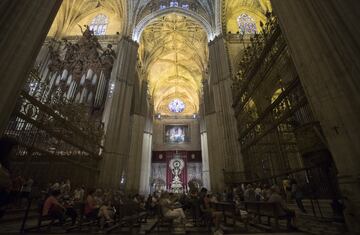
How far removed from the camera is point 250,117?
9.23 metres

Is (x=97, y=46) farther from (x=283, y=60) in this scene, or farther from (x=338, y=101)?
(x=338, y=101)

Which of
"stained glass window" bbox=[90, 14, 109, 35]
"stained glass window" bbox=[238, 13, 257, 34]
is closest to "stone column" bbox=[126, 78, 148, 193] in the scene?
"stained glass window" bbox=[90, 14, 109, 35]

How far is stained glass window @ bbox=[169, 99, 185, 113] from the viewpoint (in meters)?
30.7

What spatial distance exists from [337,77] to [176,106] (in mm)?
27927

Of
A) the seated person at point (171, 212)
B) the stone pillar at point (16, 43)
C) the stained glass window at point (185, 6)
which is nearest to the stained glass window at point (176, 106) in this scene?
the stained glass window at point (185, 6)

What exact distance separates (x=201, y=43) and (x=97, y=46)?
38.0ft

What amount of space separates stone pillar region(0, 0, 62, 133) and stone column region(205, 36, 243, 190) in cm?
953

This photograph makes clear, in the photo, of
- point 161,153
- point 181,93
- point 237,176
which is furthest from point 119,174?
point 181,93

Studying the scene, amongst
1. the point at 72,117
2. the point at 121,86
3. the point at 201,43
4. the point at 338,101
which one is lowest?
the point at 338,101

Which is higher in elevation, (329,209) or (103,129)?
(103,129)

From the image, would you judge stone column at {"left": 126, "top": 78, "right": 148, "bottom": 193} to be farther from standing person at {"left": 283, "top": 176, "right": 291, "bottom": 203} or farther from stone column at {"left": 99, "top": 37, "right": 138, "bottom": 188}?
standing person at {"left": 283, "top": 176, "right": 291, "bottom": 203}

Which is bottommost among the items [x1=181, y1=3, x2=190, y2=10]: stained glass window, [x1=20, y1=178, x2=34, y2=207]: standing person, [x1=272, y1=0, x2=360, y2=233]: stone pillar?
[x1=20, y1=178, x2=34, y2=207]: standing person

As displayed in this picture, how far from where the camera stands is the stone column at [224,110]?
33.7 ft

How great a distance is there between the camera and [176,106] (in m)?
30.9
